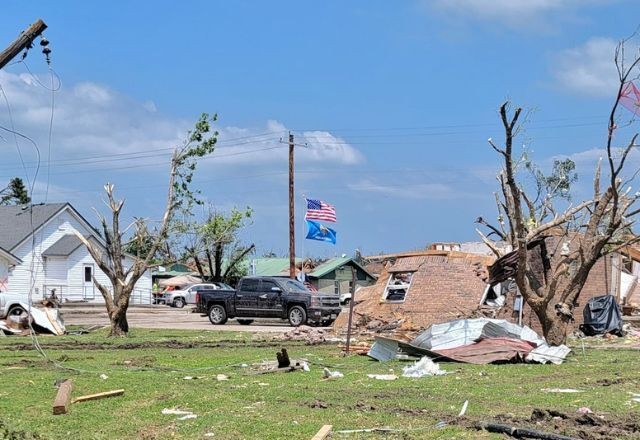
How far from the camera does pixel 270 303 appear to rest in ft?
103

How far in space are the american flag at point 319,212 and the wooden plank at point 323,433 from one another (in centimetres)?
3827

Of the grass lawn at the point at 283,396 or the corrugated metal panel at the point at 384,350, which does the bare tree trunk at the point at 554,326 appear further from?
the corrugated metal panel at the point at 384,350

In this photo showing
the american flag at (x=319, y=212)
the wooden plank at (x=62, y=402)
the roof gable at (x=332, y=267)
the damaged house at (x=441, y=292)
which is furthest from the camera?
the roof gable at (x=332, y=267)

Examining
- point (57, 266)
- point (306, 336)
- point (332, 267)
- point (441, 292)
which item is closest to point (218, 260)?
point (332, 267)

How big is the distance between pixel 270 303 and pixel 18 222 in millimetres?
27567

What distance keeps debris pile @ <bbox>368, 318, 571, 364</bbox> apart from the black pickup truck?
14.1 metres

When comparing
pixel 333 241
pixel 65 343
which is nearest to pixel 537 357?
pixel 65 343

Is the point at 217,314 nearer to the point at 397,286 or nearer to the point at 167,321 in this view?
the point at 167,321

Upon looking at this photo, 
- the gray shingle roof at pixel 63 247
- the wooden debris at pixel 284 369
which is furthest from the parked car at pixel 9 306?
the gray shingle roof at pixel 63 247

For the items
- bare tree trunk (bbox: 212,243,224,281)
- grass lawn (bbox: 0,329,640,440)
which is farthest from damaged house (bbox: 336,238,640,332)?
bare tree trunk (bbox: 212,243,224,281)

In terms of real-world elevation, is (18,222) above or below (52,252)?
above

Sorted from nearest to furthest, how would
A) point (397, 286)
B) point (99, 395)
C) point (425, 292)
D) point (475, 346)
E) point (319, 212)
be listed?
point (99, 395) < point (475, 346) < point (425, 292) < point (397, 286) < point (319, 212)

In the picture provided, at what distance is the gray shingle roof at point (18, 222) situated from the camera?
50844 mm

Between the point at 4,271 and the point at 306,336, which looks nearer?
the point at 306,336
